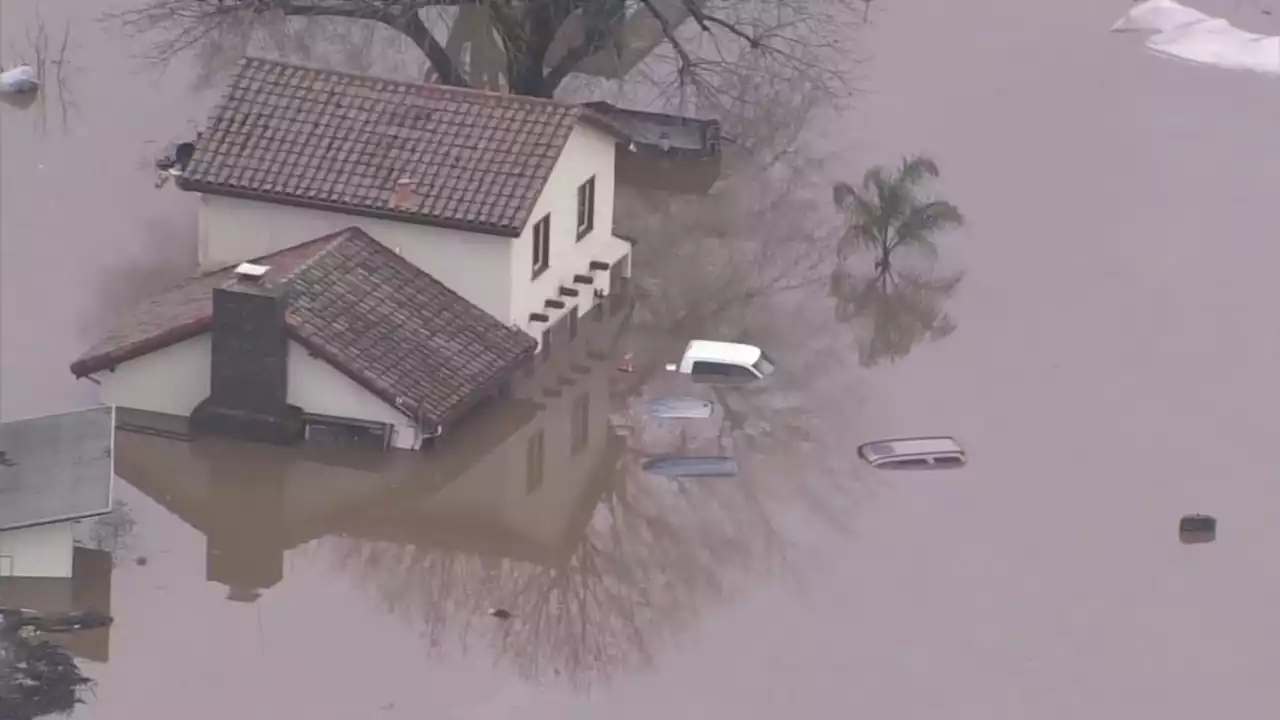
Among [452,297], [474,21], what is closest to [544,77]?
[474,21]

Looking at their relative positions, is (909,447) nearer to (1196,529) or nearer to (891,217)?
(1196,529)

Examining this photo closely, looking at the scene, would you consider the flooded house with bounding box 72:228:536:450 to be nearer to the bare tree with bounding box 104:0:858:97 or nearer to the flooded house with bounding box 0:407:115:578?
the flooded house with bounding box 0:407:115:578

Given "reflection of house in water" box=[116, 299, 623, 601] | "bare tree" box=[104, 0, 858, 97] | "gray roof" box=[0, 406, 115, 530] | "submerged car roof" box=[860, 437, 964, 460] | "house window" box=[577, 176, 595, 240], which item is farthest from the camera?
"bare tree" box=[104, 0, 858, 97]

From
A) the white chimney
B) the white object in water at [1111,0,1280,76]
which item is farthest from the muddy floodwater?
the white object in water at [1111,0,1280,76]

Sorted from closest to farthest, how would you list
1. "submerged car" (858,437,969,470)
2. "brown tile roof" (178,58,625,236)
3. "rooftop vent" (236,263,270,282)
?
1. "rooftop vent" (236,263,270,282)
2. "submerged car" (858,437,969,470)
3. "brown tile roof" (178,58,625,236)

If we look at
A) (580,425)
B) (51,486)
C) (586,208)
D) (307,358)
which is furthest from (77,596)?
(586,208)

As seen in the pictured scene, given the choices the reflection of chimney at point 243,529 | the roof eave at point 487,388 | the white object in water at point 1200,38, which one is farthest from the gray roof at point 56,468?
the white object in water at point 1200,38
